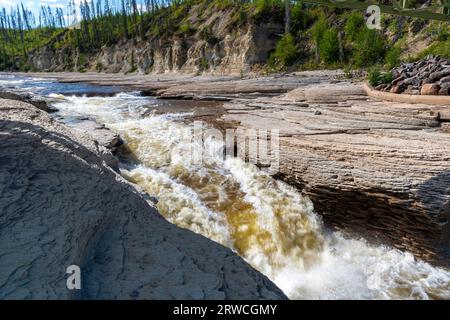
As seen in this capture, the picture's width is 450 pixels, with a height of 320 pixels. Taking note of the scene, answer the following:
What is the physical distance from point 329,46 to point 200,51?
1939 cm

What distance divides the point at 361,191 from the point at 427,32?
27.1m

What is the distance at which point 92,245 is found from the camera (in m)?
3.46

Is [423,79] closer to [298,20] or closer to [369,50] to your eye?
[369,50]

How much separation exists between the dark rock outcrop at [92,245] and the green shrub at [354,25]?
33562mm

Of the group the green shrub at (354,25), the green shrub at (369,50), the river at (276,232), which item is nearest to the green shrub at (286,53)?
the green shrub at (354,25)

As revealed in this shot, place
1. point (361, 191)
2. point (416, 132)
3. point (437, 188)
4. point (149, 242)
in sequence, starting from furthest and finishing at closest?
1. point (416, 132)
2. point (361, 191)
3. point (437, 188)
4. point (149, 242)

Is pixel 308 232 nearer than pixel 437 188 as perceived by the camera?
No

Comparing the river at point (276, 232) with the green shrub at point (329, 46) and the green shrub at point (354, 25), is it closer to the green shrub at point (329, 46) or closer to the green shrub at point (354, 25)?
the green shrub at point (329, 46)

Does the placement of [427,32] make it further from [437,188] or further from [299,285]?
[299,285]

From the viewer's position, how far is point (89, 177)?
16.0 feet

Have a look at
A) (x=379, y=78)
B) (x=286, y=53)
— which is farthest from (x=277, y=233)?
(x=286, y=53)

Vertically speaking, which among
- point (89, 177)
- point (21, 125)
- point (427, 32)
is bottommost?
point (89, 177)
